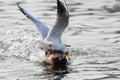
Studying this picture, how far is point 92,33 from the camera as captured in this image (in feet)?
54.3

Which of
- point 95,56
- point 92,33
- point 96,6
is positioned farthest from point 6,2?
point 95,56

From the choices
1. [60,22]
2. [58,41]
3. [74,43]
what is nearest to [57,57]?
→ [58,41]

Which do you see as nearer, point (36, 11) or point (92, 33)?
point (92, 33)

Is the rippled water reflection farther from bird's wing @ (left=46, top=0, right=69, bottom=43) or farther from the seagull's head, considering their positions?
bird's wing @ (left=46, top=0, right=69, bottom=43)

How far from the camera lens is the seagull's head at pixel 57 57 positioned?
13.6 metres

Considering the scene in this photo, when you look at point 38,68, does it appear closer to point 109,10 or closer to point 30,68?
point 30,68

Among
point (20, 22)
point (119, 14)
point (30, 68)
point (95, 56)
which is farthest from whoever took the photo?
point (119, 14)

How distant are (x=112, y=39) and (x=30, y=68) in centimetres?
317

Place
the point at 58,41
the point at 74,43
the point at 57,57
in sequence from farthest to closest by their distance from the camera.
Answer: the point at 74,43 < the point at 58,41 < the point at 57,57

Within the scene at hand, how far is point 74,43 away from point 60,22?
1.94m

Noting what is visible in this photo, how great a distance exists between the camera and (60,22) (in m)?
13.6

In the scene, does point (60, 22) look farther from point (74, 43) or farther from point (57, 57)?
point (74, 43)

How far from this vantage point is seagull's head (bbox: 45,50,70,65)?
13555 mm

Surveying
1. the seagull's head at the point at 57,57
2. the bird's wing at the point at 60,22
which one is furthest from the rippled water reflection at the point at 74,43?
the bird's wing at the point at 60,22
